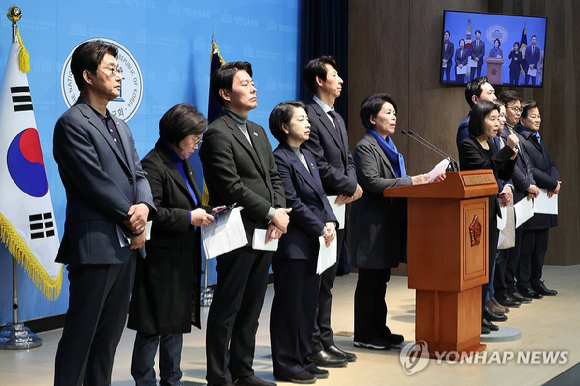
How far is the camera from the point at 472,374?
14.9ft

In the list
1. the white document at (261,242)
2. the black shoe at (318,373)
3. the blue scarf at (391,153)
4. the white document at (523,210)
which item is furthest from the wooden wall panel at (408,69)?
the white document at (261,242)

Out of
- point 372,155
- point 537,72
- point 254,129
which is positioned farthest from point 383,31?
point 254,129

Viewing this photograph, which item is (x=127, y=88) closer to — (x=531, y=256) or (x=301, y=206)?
(x=301, y=206)

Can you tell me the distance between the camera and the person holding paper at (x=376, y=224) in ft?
16.7

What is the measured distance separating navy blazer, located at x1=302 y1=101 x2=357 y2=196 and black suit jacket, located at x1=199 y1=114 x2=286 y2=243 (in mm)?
583

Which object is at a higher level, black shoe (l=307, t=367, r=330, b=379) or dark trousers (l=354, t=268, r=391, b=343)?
dark trousers (l=354, t=268, r=391, b=343)

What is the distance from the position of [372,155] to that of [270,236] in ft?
4.29

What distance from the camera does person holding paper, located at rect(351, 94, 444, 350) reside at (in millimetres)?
5082

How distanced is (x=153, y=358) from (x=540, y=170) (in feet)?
14.8

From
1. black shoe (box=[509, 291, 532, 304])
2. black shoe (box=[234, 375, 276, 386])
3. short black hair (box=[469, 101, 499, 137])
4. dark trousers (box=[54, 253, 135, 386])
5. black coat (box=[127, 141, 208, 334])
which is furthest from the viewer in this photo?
black shoe (box=[509, 291, 532, 304])

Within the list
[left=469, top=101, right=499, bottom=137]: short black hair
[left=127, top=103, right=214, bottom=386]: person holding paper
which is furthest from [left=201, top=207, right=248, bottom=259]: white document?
[left=469, top=101, right=499, bottom=137]: short black hair

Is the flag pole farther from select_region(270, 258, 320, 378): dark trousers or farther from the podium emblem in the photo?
the podium emblem

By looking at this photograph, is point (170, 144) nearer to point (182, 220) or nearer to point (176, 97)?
point (182, 220)

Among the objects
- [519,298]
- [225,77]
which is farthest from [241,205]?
[519,298]
